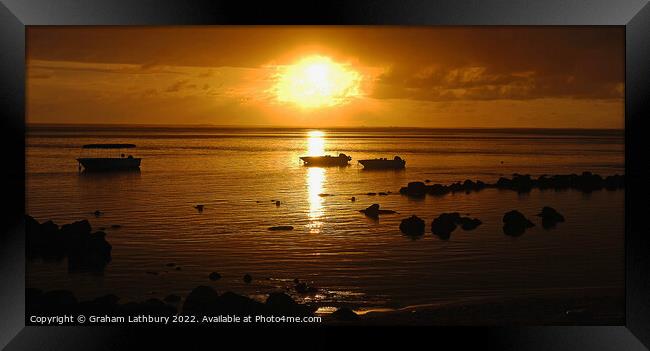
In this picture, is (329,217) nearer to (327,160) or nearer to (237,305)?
(237,305)

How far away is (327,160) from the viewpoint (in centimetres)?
559

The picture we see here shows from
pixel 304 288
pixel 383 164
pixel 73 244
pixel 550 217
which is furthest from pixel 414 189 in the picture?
pixel 73 244

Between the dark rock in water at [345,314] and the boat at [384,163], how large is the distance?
176cm

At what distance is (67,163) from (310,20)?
291 centimetres

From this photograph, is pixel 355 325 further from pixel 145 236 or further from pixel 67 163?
pixel 67 163

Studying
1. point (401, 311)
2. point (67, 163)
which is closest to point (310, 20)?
point (401, 311)

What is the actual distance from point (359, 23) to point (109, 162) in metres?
2.63

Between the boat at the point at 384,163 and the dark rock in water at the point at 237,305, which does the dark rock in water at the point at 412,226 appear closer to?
the boat at the point at 384,163

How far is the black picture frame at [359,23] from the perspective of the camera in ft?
11.1

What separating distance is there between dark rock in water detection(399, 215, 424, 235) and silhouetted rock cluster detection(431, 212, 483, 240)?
0.08 metres

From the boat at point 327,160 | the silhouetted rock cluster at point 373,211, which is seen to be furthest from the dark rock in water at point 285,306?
the boat at point 327,160

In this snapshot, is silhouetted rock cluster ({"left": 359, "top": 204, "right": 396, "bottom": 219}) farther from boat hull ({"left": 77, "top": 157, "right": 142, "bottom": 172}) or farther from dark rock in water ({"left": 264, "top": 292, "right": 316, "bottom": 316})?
boat hull ({"left": 77, "top": 157, "right": 142, "bottom": 172})

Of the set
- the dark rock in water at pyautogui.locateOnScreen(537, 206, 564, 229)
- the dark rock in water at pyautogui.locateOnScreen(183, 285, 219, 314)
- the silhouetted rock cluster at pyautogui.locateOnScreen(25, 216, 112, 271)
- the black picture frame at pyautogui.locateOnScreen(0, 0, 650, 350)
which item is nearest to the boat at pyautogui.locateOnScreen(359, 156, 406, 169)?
the dark rock in water at pyautogui.locateOnScreen(537, 206, 564, 229)

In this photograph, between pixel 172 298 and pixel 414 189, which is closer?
pixel 172 298
